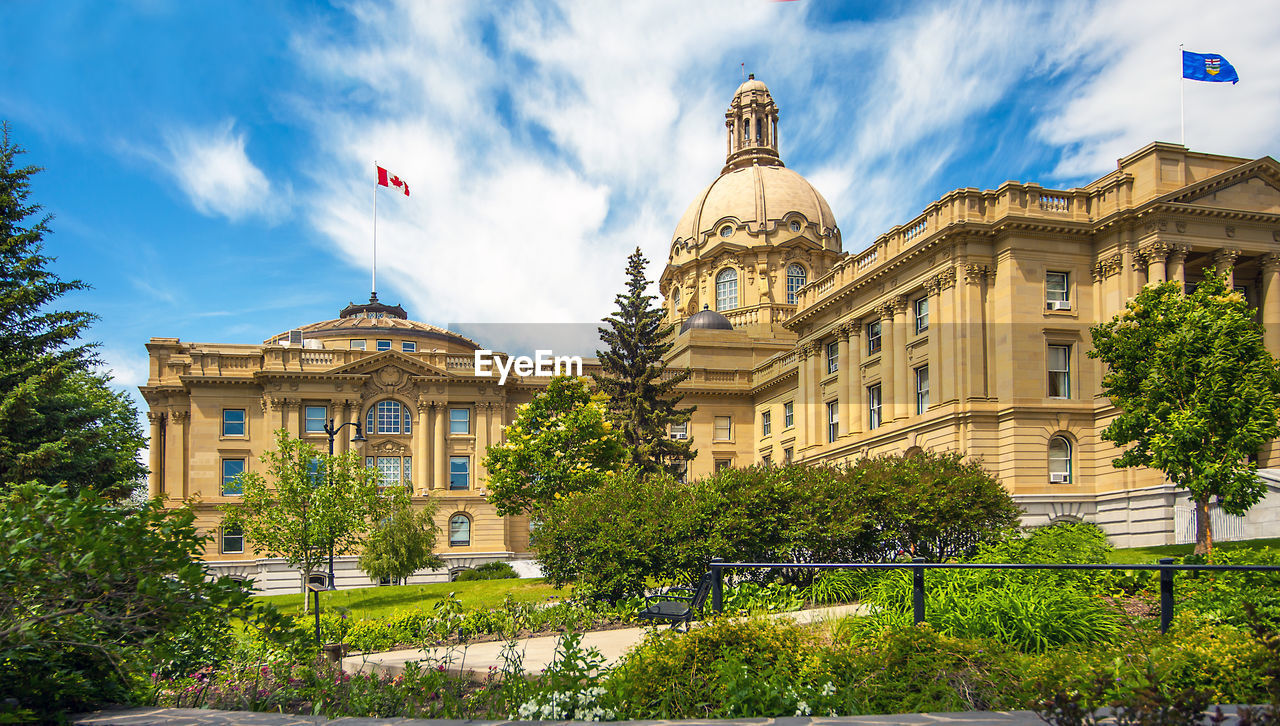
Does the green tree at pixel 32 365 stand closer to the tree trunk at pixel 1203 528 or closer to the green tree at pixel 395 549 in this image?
the green tree at pixel 395 549

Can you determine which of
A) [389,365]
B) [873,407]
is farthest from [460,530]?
[873,407]

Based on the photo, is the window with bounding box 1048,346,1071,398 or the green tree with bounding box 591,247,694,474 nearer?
the window with bounding box 1048,346,1071,398

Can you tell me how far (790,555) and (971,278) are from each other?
2255cm

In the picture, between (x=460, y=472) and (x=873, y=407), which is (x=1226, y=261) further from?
(x=460, y=472)

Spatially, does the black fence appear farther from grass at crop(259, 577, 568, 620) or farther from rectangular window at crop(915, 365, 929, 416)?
rectangular window at crop(915, 365, 929, 416)

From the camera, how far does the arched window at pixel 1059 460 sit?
37938mm

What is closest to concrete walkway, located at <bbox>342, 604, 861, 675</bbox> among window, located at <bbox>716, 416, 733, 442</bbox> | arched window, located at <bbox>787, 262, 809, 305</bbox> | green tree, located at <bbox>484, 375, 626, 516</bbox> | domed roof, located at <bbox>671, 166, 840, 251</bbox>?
green tree, located at <bbox>484, 375, 626, 516</bbox>

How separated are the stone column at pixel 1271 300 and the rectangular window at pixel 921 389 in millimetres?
13110

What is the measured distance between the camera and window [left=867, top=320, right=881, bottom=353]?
47156mm

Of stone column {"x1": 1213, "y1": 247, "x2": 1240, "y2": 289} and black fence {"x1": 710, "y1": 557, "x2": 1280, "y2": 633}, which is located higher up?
stone column {"x1": 1213, "y1": 247, "x2": 1240, "y2": 289}

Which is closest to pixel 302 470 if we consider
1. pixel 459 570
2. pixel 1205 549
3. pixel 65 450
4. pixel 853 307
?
pixel 65 450

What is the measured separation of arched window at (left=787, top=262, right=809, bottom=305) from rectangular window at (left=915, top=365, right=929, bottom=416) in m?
39.0

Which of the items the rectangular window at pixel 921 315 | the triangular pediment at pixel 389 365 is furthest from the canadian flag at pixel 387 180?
the rectangular window at pixel 921 315

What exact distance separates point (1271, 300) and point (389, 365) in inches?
1909
